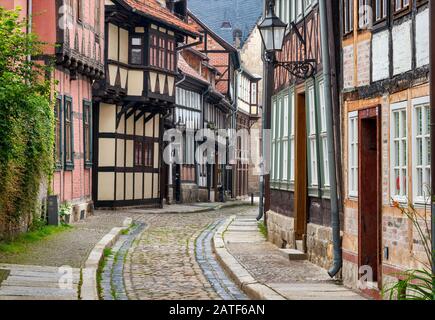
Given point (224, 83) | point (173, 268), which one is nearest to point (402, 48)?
point (173, 268)

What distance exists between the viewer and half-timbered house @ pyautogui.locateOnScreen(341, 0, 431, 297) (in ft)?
39.5

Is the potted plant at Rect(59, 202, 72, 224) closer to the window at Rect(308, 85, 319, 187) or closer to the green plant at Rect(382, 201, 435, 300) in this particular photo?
the window at Rect(308, 85, 319, 187)

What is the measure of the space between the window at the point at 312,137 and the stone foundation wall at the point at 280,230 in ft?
6.42

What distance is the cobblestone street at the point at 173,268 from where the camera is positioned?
1453 centimetres

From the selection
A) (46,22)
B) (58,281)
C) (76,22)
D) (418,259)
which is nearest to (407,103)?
(418,259)

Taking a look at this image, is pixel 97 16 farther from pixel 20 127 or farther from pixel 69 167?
pixel 20 127

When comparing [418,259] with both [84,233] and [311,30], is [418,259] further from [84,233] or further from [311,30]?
[84,233]

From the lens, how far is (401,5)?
1275 centimetres

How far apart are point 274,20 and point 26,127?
495 centimetres

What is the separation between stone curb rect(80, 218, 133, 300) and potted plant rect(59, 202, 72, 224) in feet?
4.93

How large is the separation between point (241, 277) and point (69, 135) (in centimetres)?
1382

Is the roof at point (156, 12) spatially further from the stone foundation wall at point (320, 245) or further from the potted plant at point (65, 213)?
the stone foundation wall at point (320, 245)

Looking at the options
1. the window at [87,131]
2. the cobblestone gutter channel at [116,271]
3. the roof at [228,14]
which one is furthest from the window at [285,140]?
the roof at [228,14]

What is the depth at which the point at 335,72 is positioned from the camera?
16.2 metres
